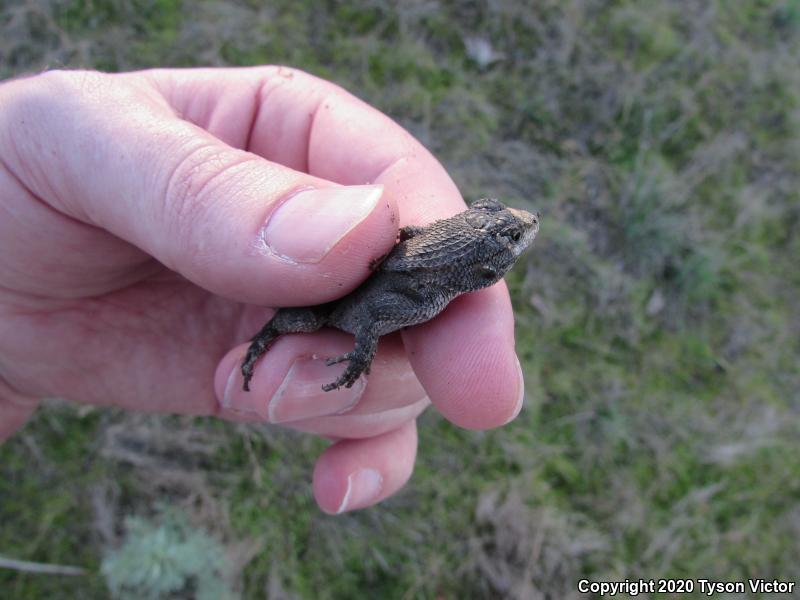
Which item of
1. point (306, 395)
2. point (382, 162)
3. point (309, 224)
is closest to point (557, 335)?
point (382, 162)

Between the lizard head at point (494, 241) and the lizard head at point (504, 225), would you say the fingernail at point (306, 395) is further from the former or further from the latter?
the lizard head at point (504, 225)

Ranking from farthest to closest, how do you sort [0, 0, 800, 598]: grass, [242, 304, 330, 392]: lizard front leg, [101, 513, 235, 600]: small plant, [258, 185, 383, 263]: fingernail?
[0, 0, 800, 598]: grass < [101, 513, 235, 600]: small plant < [242, 304, 330, 392]: lizard front leg < [258, 185, 383, 263]: fingernail

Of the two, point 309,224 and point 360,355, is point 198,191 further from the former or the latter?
point 360,355

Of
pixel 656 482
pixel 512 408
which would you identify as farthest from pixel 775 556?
pixel 512 408

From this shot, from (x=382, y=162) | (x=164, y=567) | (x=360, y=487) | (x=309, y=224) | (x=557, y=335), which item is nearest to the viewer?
(x=309, y=224)

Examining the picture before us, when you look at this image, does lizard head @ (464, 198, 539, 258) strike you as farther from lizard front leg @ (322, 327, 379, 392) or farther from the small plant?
the small plant

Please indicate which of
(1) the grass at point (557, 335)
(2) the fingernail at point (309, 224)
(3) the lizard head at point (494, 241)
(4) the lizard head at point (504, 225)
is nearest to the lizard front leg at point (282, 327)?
(2) the fingernail at point (309, 224)
